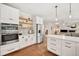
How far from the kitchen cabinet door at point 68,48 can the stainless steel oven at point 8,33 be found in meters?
1.95

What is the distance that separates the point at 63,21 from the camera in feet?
14.4

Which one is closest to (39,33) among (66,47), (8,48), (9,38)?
(9,38)

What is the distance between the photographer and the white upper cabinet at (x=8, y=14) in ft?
9.30

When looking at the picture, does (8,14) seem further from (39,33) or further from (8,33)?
(39,33)

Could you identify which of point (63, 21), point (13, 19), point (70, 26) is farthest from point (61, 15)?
point (13, 19)

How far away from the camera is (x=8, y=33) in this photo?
3043 millimetres

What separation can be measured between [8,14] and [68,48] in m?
2.41

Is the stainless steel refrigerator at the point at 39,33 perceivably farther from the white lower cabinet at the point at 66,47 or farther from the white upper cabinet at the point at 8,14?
the white lower cabinet at the point at 66,47

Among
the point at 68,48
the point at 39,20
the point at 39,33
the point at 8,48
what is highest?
the point at 39,20

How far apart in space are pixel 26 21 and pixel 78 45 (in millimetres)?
3541

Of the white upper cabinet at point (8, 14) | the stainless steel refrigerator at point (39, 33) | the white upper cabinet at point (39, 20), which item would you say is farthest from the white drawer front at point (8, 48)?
the white upper cabinet at point (39, 20)

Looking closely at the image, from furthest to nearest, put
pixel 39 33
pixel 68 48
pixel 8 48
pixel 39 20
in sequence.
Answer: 1. pixel 39 33
2. pixel 39 20
3. pixel 8 48
4. pixel 68 48

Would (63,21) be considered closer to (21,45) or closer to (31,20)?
(31,20)

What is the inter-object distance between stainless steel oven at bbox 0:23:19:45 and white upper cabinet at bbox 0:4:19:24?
0.56ft
